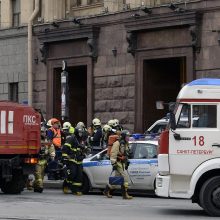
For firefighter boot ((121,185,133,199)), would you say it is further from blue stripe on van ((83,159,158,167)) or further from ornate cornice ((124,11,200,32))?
ornate cornice ((124,11,200,32))

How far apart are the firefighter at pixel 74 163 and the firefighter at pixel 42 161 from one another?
785 millimetres

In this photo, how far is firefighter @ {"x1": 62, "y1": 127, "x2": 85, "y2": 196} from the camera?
823 inches

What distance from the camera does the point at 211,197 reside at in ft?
51.6

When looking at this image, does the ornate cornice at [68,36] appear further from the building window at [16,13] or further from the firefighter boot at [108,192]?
the firefighter boot at [108,192]

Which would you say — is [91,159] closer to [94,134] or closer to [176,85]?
[94,134]

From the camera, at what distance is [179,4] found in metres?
28.9

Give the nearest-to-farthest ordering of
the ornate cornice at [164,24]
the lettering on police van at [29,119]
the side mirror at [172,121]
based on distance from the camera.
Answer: the side mirror at [172,121] < the lettering on police van at [29,119] < the ornate cornice at [164,24]

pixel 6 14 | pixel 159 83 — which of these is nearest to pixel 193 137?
pixel 159 83

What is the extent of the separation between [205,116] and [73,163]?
5.92 m

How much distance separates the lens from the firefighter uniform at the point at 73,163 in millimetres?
20906

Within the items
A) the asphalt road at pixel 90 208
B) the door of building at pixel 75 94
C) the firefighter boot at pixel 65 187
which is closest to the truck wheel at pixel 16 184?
the asphalt road at pixel 90 208

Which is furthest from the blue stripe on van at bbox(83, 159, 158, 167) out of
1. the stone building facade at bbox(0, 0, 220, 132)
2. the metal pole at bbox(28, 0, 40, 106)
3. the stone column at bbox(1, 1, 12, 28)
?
the stone column at bbox(1, 1, 12, 28)

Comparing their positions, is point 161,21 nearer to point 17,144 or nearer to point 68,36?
point 68,36

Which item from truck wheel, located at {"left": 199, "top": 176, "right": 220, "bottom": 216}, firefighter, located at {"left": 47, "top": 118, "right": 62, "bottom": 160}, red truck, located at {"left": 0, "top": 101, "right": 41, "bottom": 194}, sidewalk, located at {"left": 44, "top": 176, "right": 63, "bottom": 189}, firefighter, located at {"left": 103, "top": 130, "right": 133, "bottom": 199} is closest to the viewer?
truck wheel, located at {"left": 199, "top": 176, "right": 220, "bottom": 216}
